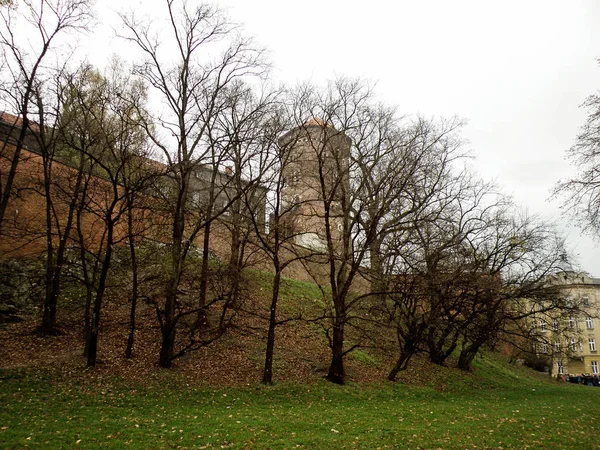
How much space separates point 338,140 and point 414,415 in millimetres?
9670

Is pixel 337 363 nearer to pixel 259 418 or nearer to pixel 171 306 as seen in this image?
pixel 259 418

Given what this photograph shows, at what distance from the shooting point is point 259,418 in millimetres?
9609

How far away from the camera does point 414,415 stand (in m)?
11.2

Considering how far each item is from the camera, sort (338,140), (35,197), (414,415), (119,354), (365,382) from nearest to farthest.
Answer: (414,415)
(119,354)
(365,382)
(338,140)
(35,197)

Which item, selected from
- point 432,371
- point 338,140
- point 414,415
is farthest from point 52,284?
point 432,371

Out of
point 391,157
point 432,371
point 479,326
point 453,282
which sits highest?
point 391,157

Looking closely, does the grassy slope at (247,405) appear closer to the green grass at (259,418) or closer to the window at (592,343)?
the green grass at (259,418)

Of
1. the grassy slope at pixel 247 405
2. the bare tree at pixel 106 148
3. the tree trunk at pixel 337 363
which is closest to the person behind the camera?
the grassy slope at pixel 247 405

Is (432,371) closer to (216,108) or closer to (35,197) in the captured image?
(216,108)

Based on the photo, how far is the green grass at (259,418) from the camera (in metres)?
7.94

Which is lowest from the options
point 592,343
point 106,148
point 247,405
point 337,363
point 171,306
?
point 592,343

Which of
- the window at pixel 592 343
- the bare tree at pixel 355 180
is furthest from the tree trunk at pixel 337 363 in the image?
the window at pixel 592 343

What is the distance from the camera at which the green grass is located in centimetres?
794

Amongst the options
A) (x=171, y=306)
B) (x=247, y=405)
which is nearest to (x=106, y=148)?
(x=171, y=306)
